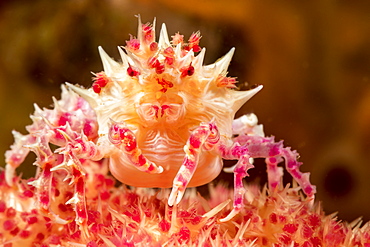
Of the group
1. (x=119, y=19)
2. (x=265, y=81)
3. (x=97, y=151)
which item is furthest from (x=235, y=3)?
(x=97, y=151)

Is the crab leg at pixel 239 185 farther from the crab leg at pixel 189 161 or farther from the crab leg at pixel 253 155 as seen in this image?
the crab leg at pixel 189 161

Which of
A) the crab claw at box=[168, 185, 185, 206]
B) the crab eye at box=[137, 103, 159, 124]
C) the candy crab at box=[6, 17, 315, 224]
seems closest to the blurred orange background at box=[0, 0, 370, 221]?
the candy crab at box=[6, 17, 315, 224]

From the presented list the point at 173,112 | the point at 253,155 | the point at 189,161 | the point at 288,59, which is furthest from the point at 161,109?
the point at 288,59

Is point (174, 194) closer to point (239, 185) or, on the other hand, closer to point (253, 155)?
point (239, 185)

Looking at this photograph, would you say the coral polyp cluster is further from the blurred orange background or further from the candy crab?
the blurred orange background

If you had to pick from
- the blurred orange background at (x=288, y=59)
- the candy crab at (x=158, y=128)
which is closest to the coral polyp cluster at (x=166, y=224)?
the candy crab at (x=158, y=128)

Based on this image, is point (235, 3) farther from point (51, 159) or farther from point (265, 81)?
point (51, 159)

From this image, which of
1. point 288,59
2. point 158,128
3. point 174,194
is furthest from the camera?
point 288,59
